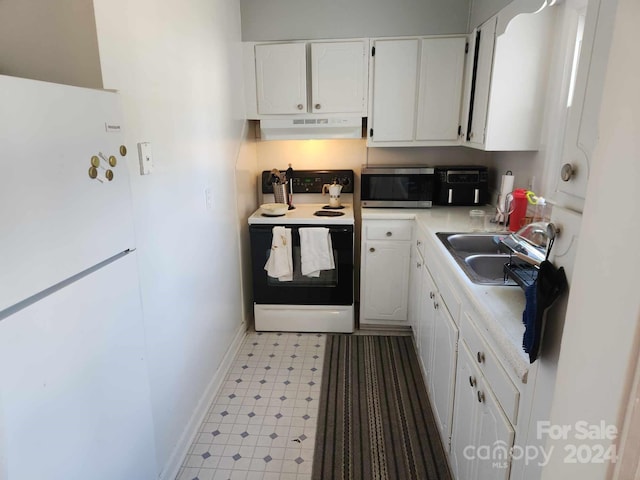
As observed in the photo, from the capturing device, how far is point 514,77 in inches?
83.5

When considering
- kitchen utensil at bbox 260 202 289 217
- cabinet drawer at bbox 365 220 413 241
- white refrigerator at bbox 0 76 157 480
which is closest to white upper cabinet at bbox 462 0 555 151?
cabinet drawer at bbox 365 220 413 241

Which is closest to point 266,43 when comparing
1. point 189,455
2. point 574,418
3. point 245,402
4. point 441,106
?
point 441,106

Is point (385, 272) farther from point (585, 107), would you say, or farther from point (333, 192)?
point (585, 107)

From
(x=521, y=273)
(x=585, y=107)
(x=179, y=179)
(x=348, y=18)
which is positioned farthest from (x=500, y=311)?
(x=348, y=18)

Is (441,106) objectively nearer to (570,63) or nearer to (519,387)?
(570,63)

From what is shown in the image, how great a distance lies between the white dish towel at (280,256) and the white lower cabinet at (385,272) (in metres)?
0.52

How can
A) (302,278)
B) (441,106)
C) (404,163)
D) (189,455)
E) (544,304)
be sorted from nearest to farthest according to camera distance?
1. (544,304)
2. (189,455)
3. (441,106)
4. (302,278)
5. (404,163)

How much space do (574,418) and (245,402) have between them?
1.98 m

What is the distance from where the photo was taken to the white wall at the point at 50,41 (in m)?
1.18

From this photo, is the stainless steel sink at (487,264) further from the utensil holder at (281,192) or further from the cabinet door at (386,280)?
the utensil holder at (281,192)

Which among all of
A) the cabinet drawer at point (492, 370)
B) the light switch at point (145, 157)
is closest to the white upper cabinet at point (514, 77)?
the cabinet drawer at point (492, 370)

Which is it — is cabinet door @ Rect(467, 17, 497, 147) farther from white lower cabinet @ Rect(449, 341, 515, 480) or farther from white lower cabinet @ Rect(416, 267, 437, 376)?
white lower cabinet @ Rect(449, 341, 515, 480)

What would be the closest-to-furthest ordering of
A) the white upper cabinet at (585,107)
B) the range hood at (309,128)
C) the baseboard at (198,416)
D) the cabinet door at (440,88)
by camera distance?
the white upper cabinet at (585,107) → the baseboard at (198,416) → the cabinet door at (440,88) → the range hood at (309,128)

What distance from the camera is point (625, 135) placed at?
455mm
